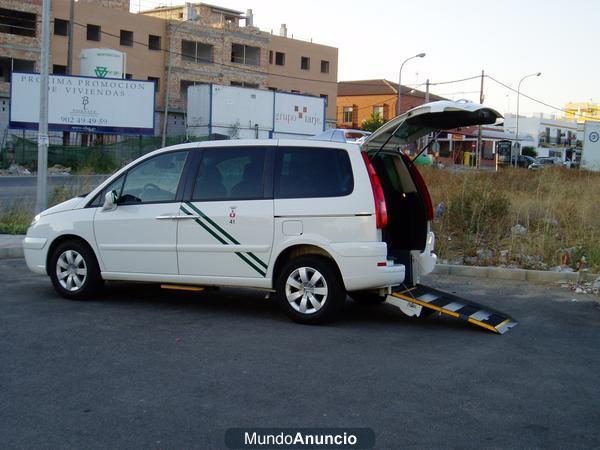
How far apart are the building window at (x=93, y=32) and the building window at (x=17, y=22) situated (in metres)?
3.98

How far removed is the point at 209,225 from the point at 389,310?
2.40 m

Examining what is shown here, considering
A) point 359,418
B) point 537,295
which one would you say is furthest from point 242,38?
point 359,418

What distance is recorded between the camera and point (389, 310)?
28.5ft

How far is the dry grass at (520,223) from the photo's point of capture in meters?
11.6

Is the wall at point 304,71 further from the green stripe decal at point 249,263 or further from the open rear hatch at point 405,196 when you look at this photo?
the green stripe decal at point 249,263

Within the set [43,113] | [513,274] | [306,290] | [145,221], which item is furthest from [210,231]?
[43,113]

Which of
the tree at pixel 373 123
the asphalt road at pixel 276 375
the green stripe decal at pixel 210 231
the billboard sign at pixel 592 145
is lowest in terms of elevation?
the asphalt road at pixel 276 375

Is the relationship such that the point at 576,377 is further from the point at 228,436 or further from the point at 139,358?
the point at 139,358

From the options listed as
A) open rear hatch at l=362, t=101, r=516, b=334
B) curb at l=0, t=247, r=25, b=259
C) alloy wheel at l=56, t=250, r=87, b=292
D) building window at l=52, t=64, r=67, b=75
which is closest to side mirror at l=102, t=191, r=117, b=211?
alloy wheel at l=56, t=250, r=87, b=292

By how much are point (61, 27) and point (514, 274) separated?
4821 cm

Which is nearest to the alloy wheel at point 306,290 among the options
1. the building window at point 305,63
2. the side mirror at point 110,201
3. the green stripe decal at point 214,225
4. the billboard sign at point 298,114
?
the green stripe decal at point 214,225

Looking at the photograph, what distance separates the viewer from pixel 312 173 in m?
7.68

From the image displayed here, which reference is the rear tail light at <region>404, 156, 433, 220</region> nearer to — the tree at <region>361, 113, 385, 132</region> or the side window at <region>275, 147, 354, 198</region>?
the side window at <region>275, 147, 354, 198</region>

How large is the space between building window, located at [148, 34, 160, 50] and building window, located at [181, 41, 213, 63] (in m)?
2.19
